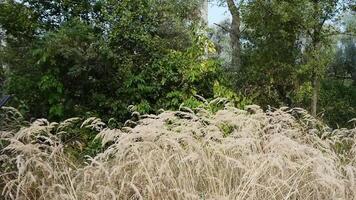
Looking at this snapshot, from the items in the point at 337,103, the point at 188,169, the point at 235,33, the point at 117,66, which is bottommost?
the point at 337,103

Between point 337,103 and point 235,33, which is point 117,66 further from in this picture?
point 337,103

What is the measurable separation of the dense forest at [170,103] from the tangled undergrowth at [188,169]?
11 mm

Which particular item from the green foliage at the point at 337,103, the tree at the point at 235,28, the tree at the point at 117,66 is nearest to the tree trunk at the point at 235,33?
the tree at the point at 235,28

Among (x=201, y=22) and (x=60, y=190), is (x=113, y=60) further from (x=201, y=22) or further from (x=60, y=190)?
(x=60, y=190)

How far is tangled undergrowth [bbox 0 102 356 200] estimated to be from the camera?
3.30 m

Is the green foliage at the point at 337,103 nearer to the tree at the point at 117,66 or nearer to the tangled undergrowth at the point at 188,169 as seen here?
the tree at the point at 117,66

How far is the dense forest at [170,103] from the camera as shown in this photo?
345 cm

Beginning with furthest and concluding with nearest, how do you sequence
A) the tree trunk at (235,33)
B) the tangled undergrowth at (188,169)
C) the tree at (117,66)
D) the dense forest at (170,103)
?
1. the tree trunk at (235,33)
2. the tree at (117,66)
3. the dense forest at (170,103)
4. the tangled undergrowth at (188,169)

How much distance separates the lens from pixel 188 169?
349cm

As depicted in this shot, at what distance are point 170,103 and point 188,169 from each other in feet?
11.5

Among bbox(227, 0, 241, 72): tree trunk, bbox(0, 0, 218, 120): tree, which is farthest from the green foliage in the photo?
bbox(0, 0, 218, 120): tree

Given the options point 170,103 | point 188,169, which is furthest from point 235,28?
point 188,169

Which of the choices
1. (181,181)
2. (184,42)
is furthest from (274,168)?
(184,42)

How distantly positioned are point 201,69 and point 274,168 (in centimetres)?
367
